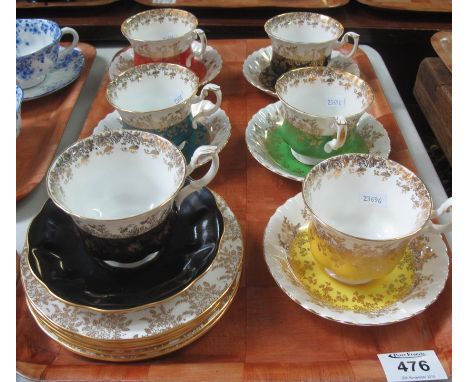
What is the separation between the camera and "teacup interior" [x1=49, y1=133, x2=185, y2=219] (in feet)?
1.96

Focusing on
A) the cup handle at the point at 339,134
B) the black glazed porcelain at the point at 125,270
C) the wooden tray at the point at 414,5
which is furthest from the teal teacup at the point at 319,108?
the wooden tray at the point at 414,5

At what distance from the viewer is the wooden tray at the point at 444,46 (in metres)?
1.20

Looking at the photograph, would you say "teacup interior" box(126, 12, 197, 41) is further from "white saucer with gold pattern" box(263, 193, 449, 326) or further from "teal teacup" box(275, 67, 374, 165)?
"white saucer with gold pattern" box(263, 193, 449, 326)

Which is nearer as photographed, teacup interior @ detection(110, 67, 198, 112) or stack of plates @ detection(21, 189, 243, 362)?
stack of plates @ detection(21, 189, 243, 362)

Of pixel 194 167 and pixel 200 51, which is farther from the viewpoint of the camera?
pixel 200 51

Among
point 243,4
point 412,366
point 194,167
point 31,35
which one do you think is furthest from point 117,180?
point 243,4

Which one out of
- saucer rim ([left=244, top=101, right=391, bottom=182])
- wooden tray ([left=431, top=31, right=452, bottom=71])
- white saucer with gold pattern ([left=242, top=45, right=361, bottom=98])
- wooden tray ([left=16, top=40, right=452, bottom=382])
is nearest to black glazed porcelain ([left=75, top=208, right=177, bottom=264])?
wooden tray ([left=16, top=40, right=452, bottom=382])

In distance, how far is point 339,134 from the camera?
27.7 inches

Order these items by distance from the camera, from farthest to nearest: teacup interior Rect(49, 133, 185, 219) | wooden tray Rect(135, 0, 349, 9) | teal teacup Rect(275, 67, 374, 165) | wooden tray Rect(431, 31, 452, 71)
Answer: wooden tray Rect(135, 0, 349, 9) → wooden tray Rect(431, 31, 452, 71) → teal teacup Rect(275, 67, 374, 165) → teacup interior Rect(49, 133, 185, 219)

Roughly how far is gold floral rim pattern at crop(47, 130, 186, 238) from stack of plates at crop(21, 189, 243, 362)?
0.19 ft

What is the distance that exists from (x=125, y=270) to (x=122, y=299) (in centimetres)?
7

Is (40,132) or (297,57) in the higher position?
(297,57)

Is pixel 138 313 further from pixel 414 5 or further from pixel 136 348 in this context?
pixel 414 5

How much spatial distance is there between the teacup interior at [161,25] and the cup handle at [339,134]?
51 cm
